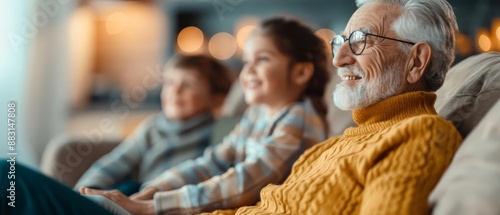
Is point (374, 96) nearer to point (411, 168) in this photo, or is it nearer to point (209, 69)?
point (411, 168)

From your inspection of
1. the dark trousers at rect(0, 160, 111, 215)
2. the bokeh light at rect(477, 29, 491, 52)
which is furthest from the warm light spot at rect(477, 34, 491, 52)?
the dark trousers at rect(0, 160, 111, 215)

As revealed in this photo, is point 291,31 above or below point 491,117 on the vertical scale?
above

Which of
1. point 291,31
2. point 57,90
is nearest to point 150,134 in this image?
point 291,31

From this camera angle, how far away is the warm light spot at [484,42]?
163 inches

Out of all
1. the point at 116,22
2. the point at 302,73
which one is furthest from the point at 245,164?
the point at 116,22

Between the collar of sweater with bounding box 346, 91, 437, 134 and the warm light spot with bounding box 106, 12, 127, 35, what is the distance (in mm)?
4363

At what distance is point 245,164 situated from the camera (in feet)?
5.22

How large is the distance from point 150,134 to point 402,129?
1475mm

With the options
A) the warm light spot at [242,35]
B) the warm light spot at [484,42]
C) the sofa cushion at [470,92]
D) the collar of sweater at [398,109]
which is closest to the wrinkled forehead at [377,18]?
the collar of sweater at [398,109]

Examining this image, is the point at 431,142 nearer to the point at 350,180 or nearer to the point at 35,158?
the point at 350,180

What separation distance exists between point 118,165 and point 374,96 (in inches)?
47.7

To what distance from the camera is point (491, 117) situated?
3.36 ft

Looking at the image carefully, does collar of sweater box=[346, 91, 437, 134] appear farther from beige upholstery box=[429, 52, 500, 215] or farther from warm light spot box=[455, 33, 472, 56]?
warm light spot box=[455, 33, 472, 56]

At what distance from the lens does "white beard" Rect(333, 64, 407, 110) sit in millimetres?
1271
